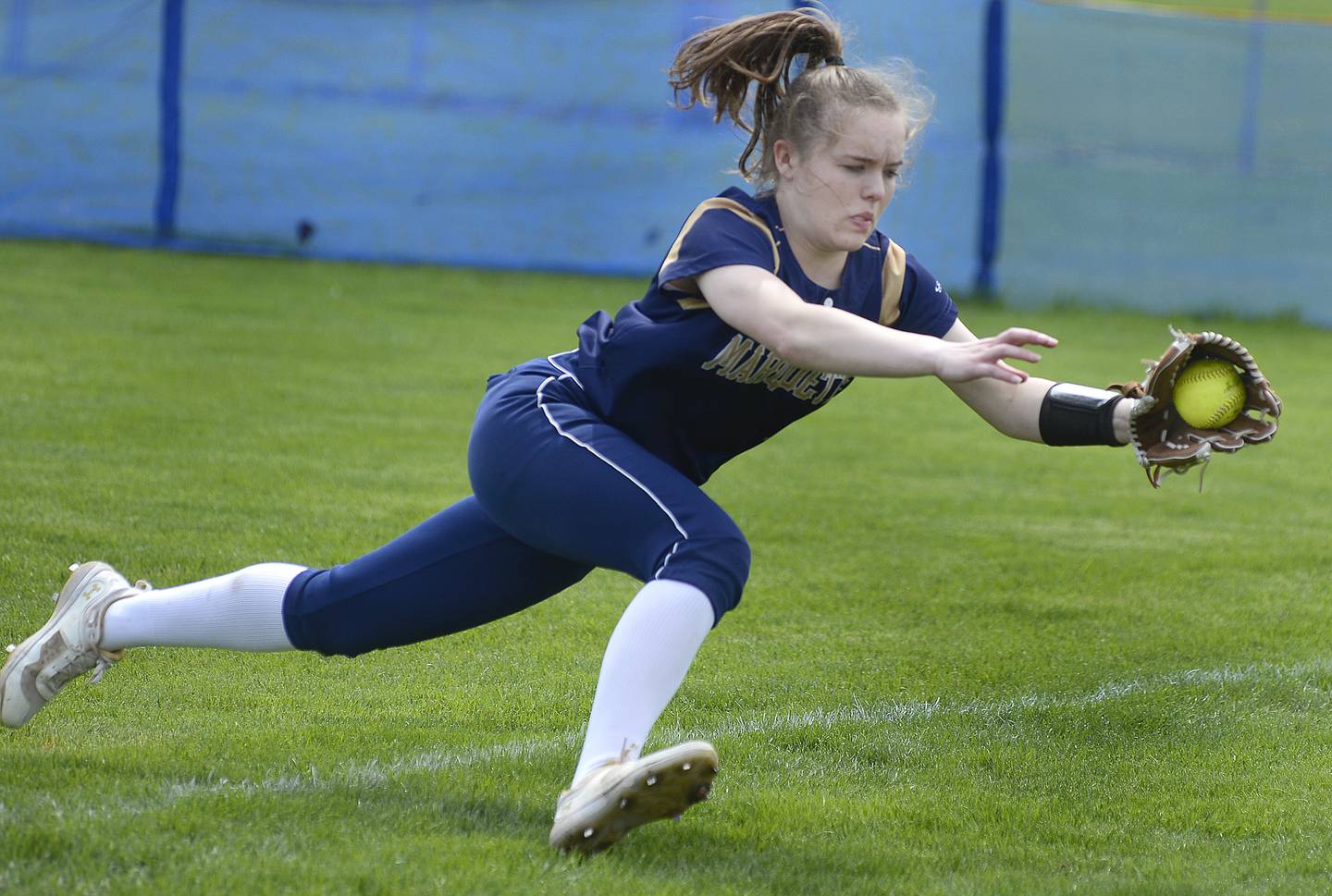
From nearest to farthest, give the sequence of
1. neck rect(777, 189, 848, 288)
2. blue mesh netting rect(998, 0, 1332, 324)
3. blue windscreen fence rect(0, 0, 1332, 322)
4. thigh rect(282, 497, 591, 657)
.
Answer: neck rect(777, 189, 848, 288) → thigh rect(282, 497, 591, 657) → blue windscreen fence rect(0, 0, 1332, 322) → blue mesh netting rect(998, 0, 1332, 324)

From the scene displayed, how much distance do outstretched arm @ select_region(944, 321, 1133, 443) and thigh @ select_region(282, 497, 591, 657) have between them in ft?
3.25

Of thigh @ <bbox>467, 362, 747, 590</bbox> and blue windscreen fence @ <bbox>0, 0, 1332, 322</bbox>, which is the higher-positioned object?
thigh @ <bbox>467, 362, 747, 590</bbox>

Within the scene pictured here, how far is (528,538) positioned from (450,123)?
12.9 metres

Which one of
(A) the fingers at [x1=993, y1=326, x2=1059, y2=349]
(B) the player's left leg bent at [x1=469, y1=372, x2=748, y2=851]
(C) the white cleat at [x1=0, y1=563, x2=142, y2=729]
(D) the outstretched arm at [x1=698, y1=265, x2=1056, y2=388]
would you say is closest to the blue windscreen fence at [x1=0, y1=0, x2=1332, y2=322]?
(C) the white cleat at [x1=0, y1=563, x2=142, y2=729]

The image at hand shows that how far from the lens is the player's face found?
342 cm

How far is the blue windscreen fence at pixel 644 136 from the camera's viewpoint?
15.3m

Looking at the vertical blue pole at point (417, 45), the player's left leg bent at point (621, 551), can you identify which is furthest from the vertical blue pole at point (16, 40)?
the player's left leg bent at point (621, 551)

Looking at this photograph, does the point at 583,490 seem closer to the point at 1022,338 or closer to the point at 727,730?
the point at 1022,338

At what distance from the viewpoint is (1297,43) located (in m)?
16.1

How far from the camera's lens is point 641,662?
10.4ft

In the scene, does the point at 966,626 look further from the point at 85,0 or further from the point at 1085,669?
the point at 85,0

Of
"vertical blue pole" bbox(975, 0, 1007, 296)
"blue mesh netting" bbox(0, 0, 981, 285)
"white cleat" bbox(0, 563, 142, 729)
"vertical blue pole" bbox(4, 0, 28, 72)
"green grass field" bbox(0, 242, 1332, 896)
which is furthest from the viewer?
"vertical blue pole" bbox(975, 0, 1007, 296)

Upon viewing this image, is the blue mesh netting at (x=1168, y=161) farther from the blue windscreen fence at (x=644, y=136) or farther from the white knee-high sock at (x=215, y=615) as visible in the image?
the white knee-high sock at (x=215, y=615)

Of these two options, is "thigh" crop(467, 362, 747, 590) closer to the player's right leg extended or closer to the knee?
the knee
